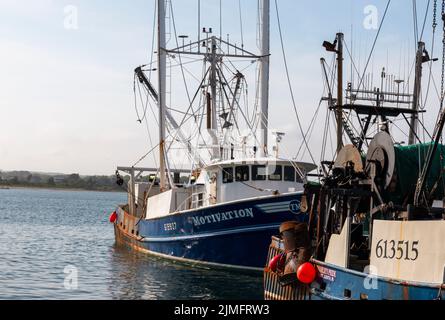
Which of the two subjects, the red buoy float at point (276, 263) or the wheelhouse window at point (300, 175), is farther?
the wheelhouse window at point (300, 175)

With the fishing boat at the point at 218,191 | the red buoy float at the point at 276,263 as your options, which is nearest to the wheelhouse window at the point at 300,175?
the fishing boat at the point at 218,191

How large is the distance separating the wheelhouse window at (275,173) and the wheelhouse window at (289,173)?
0.15m

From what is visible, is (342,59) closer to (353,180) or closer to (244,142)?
(244,142)

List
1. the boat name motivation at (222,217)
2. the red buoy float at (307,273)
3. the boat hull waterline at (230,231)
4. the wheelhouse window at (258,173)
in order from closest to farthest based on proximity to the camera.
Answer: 1. the red buoy float at (307,273)
2. the boat hull waterline at (230,231)
3. the boat name motivation at (222,217)
4. the wheelhouse window at (258,173)

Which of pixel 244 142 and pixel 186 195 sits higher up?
pixel 244 142

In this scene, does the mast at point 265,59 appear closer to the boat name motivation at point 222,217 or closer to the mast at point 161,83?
the mast at point 161,83

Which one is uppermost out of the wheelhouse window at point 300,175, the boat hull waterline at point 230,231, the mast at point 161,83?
the mast at point 161,83

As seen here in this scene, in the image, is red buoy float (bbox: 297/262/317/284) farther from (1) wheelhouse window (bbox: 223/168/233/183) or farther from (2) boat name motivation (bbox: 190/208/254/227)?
(1) wheelhouse window (bbox: 223/168/233/183)

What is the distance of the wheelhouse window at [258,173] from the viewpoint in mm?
24922

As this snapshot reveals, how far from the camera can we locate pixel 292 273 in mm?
15305

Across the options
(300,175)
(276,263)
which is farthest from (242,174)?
(276,263)

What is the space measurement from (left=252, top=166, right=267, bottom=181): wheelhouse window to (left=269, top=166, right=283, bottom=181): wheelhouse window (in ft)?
0.75
